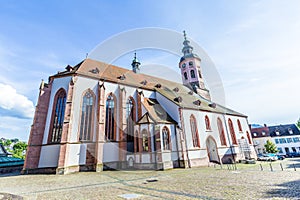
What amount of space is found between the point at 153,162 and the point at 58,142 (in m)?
10.6

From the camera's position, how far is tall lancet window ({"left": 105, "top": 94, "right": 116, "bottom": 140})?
61.4ft

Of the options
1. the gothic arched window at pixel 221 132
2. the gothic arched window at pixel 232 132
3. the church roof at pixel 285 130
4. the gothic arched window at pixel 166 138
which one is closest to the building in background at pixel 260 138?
the church roof at pixel 285 130

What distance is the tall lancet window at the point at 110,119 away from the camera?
18730 mm

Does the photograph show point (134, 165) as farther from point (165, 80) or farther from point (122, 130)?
point (165, 80)

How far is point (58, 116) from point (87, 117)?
3.25m

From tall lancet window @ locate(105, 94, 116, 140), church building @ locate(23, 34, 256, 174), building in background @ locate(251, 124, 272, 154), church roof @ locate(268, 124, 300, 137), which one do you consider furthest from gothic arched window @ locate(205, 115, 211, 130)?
church roof @ locate(268, 124, 300, 137)

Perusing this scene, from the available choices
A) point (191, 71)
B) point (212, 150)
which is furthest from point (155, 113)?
point (191, 71)

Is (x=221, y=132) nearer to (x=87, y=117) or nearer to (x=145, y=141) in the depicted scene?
(x=145, y=141)

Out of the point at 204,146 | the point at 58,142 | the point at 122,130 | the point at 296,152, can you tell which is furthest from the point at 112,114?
the point at 296,152

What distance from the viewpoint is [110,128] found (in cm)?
1897

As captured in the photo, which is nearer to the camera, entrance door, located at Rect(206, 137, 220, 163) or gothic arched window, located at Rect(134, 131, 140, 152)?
gothic arched window, located at Rect(134, 131, 140, 152)

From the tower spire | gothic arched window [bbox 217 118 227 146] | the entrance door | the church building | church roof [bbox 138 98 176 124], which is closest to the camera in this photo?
the church building

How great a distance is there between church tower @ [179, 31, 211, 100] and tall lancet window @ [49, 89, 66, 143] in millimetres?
24988

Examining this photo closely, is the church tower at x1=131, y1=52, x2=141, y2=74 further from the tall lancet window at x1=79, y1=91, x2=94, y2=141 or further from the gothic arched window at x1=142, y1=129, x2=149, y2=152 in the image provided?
the gothic arched window at x1=142, y1=129, x2=149, y2=152
